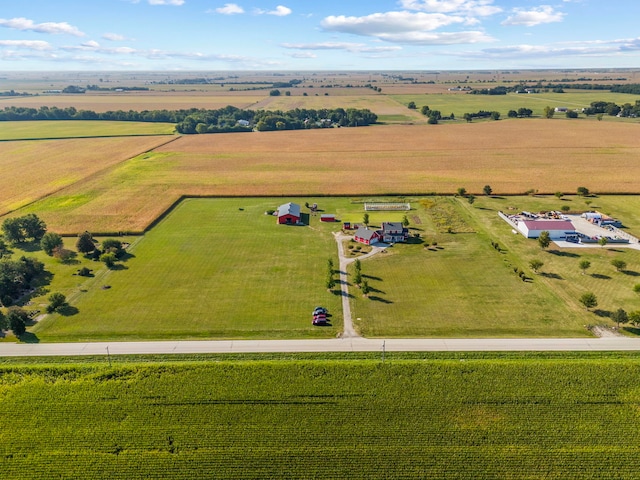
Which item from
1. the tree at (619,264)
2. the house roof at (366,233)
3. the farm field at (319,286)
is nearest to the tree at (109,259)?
the farm field at (319,286)

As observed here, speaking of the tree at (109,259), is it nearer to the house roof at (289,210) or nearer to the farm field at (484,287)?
the house roof at (289,210)

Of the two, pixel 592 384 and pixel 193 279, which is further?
pixel 193 279

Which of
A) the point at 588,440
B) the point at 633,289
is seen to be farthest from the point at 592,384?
the point at 633,289

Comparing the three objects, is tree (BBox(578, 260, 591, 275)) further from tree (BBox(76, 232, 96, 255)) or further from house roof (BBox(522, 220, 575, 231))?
tree (BBox(76, 232, 96, 255))

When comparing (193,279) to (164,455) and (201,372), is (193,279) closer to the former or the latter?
(201,372)

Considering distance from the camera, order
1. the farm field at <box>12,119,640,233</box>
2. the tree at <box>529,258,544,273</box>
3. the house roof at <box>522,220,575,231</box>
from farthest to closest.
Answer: the farm field at <box>12,119,640,233</box>
the house roof at <box>522,220,575,231</box>
the tree at <box>529,258,544,273</box>

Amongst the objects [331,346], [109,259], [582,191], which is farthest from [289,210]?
[582,191]

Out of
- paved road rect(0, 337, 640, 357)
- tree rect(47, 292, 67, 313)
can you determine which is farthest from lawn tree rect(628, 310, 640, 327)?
tree rect(47, 292, 67, 313)
